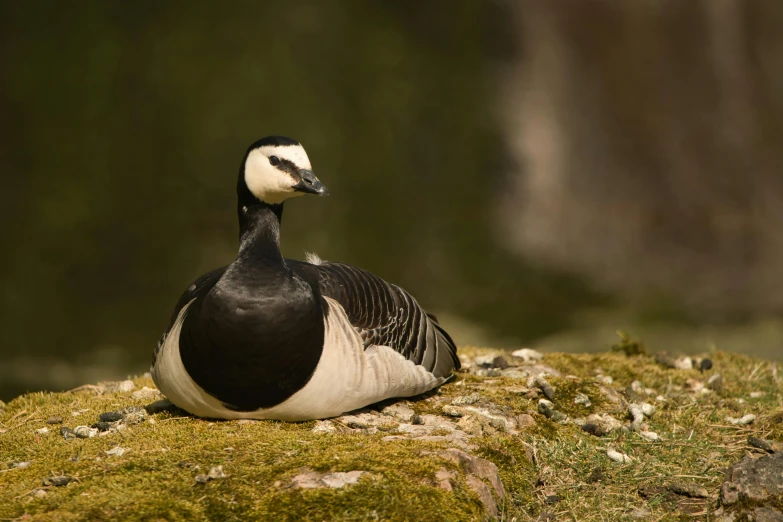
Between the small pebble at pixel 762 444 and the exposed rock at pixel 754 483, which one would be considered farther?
the small pebble at pixel 762 444

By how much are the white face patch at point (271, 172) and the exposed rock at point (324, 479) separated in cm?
164

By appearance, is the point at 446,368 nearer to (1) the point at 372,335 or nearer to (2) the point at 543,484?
(1) the point at 372,335

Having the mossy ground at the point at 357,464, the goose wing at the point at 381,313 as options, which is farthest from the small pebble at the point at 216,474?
the goose wing at the point at 381,313

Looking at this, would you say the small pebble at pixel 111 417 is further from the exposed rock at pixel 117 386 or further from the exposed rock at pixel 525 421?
the exposed rock at pixel 525 421

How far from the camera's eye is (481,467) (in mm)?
4340

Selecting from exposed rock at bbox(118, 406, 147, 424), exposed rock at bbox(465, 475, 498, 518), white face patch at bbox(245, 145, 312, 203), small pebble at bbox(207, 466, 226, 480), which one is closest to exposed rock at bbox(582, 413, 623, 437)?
exposed rock at bbox(465, 475, 498, 518)

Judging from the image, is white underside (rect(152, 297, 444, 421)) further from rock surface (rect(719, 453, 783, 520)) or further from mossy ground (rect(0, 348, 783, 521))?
rock surface (rect(719, 453, 783, 520))

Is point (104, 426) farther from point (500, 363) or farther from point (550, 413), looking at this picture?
point (500, 363)

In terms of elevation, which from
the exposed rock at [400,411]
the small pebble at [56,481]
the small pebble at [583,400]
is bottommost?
the small pebble at [56,481]

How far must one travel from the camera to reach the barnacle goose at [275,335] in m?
4.68

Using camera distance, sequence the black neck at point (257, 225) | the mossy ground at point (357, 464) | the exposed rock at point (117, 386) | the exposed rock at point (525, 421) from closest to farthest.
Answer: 1. the mossy ground at point (357, 464)
2. the black neck at point (257, 225)
3. the exposed rock at point (525, 421)
4. the exposed rock at point (117, 386)

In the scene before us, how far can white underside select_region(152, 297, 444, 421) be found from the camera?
4863mm

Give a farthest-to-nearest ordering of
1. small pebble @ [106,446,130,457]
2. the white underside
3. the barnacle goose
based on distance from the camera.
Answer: the white underside < the barnacle goose < small pebble @ [106,446,130,457]

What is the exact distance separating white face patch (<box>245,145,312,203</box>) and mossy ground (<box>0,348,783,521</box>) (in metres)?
1.29
